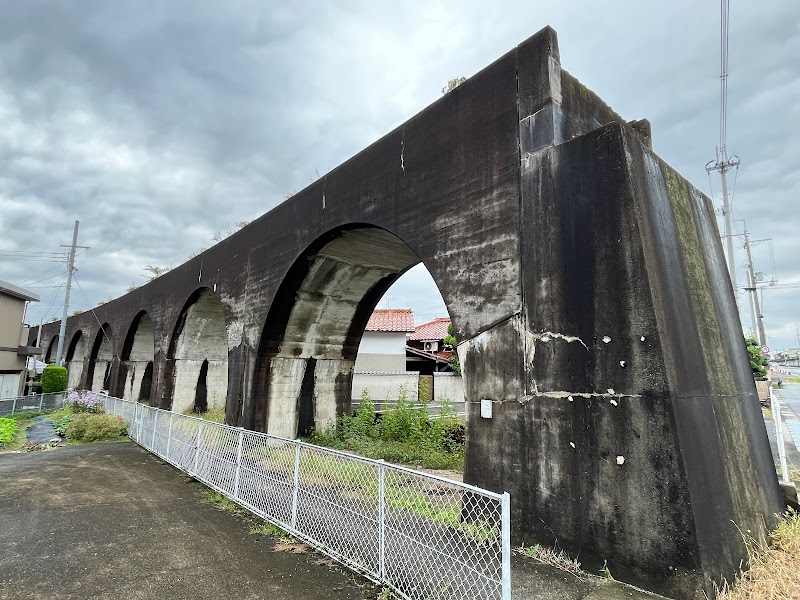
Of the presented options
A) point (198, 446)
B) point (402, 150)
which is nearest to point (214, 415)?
point (198, 446)

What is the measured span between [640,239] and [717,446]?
1770mm

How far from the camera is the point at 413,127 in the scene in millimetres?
6332

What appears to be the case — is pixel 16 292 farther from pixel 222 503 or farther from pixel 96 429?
pixel 222 503

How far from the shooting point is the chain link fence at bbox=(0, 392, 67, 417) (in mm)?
15820

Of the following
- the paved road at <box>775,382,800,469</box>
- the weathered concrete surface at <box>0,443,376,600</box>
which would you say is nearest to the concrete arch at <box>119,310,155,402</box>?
the weathered concrete surface at <box>0,443,376,600</box>

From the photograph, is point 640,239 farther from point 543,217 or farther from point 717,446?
point 717,446

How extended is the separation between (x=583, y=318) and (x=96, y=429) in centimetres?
1223

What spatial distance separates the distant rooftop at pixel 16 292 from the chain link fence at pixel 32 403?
15.5 ft

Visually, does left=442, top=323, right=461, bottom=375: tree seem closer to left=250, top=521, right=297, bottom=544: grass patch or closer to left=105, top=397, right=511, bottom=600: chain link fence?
left=105, top=397, right=511, bottom=600: chain link fence

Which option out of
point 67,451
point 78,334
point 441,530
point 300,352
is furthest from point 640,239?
point 78,334

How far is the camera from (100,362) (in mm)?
24469

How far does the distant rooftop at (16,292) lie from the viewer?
1861 centimetres

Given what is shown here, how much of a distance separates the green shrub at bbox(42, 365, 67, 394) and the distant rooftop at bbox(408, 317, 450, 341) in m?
17.1

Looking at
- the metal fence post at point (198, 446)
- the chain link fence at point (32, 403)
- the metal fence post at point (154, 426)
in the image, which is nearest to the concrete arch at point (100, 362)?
the chain link fence at point (32, 403)
